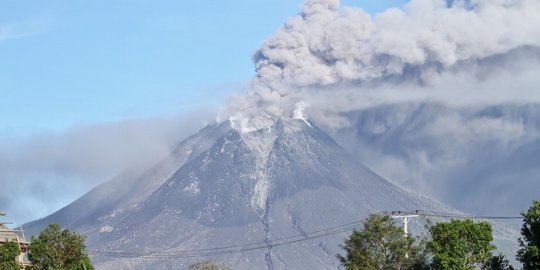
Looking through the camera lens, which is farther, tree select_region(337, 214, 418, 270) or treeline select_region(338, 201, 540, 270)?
tree select_region(337, 214, 418, 270)

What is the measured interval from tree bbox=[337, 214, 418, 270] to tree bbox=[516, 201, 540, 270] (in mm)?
12975

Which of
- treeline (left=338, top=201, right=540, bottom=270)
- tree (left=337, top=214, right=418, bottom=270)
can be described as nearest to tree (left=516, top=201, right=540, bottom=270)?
treeline (left=338, top=201, right=540, bottom=270)

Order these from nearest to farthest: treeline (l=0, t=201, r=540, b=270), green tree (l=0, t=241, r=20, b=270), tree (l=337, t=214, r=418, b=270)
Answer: treeline (l=0, t=201, r=540, b=270), green tree (l=0, t=241, r=20, b=270), tree (l=337, t=214, r=418, b=270)

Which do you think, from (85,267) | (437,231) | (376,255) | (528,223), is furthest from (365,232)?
(85,267)

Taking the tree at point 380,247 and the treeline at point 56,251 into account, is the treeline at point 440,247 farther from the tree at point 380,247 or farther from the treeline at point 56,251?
the treeline at point 56,251

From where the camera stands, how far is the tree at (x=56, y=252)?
74.8m

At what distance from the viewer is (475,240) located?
71.1 metres

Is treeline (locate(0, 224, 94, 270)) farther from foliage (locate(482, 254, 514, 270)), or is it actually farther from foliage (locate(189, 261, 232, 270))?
foliage (locate(189, 261, 232, 270))

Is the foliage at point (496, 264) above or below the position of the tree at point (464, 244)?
below

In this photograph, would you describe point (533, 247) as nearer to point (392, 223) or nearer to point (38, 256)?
point (392, 223)

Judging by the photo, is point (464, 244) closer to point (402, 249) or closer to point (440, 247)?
point (440, 247)

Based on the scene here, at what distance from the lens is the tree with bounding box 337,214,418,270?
8000 cm

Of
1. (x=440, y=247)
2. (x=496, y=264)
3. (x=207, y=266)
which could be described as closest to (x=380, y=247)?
(x=440, y=247)

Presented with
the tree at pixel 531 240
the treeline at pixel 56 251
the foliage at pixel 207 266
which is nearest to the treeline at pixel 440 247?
the tree at pixel 531 240
